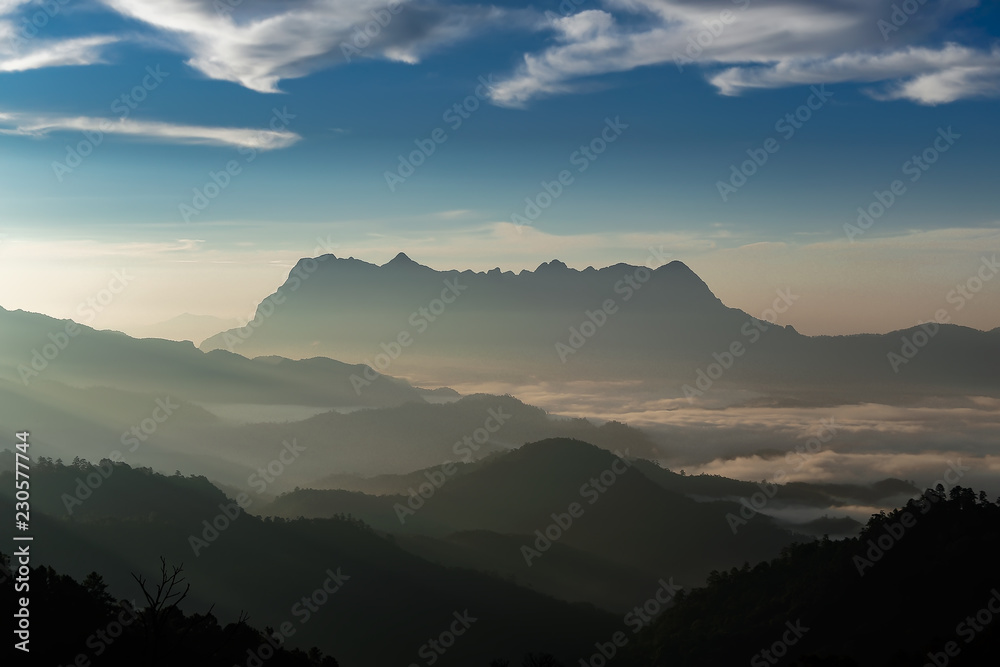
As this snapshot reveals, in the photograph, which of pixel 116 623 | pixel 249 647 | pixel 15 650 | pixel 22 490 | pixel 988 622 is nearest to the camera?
pixel 22 490

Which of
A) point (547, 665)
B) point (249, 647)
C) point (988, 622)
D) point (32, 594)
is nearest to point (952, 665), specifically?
point (988, 622)

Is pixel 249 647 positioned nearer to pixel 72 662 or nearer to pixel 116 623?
pixel 116 623

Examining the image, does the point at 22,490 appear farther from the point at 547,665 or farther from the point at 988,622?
the point at 988,622

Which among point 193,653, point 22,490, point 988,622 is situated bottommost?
point 988,622

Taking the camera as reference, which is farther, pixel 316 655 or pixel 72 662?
pixel 316 655

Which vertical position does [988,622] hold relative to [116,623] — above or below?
below

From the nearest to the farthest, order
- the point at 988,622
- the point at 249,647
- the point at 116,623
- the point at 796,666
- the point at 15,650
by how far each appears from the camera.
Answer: the point at 796,666 < the point at 15,650 < the point at 116,623 < the point at 249,647 < the point at 988,622


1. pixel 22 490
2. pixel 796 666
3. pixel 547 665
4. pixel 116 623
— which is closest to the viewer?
pixel 22 490

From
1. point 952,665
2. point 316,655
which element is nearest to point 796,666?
point 952,665

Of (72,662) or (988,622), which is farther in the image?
(988,622)
